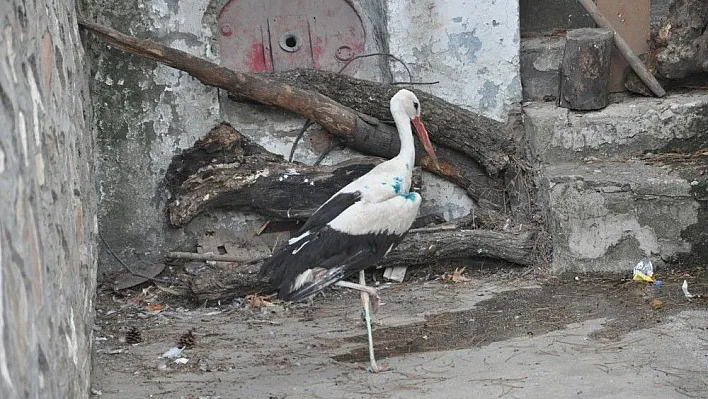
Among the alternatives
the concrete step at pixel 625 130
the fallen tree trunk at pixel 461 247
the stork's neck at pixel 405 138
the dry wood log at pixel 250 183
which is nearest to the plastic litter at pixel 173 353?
the fallen tree trunk at pixel 461 247

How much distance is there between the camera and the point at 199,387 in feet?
17.4

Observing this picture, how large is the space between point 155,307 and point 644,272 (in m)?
3.16

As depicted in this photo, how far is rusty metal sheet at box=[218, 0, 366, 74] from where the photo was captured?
25.1ft

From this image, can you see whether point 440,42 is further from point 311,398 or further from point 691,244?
point 311,398

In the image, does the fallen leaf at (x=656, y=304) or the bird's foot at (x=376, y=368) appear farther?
the fallen leaf at (x=656, y=304)

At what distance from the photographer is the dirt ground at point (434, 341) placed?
515cm

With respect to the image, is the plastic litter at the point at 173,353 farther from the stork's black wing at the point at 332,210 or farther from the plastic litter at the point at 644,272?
the plastic litter at the point at 644,272

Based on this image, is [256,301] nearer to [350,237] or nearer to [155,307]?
[155,307]

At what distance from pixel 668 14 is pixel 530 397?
Result: 11.7ft

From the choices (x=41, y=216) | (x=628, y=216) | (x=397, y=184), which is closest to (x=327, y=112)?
(x=397, y=184)

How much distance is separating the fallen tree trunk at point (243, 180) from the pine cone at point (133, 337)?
119 cm

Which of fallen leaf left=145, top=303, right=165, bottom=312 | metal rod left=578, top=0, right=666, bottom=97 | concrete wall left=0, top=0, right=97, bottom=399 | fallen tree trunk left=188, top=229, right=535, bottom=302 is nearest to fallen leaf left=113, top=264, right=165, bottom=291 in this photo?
fallen leaf left=145, top=303, right=165, bottom=312

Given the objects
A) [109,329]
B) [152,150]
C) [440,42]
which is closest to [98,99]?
[152,150]

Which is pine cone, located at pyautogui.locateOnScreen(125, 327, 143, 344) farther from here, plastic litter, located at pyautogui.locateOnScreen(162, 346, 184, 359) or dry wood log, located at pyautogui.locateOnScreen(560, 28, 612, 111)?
dry wood log, located at pyautogui.locateOnScreen(560, 28, 612, 111)
